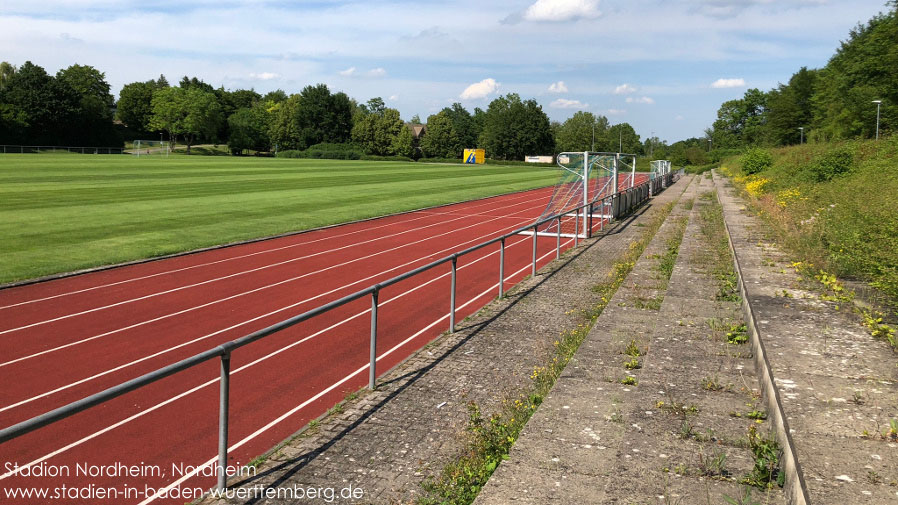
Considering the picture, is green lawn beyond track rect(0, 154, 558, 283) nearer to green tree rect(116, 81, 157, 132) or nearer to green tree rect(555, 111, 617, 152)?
green tree rect(116, 81, 157, 132)

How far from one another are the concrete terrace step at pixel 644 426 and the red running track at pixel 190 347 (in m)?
2.36

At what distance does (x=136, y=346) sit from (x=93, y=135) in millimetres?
91761

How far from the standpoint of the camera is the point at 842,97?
64.8 meters

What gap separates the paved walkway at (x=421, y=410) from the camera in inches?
187

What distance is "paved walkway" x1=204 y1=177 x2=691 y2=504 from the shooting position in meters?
4.74

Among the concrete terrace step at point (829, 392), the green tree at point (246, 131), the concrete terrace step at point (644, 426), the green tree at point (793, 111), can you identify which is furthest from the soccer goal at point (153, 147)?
the concrete terrace step at point (829, 392)

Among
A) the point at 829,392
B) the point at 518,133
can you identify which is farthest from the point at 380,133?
the point at 829,392

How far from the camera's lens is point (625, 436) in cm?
502

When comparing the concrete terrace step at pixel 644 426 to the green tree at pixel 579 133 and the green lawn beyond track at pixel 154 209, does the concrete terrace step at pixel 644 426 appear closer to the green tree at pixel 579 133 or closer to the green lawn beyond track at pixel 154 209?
the green lawn beyond track at pixel 154 209

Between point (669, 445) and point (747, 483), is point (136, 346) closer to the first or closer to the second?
point (669, 445)

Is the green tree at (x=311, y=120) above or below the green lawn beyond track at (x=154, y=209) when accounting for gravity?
above

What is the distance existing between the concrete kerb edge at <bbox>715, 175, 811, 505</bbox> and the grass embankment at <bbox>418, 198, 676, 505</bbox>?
186cm

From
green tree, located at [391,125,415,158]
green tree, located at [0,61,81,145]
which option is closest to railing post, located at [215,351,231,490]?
green tree, located at [0,61,81,145]

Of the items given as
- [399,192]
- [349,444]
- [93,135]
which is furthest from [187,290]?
[93,135]
